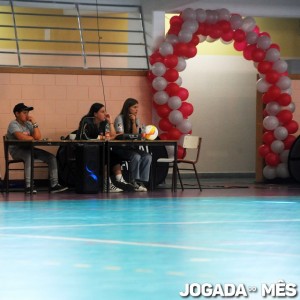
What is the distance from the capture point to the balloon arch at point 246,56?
1253 cm

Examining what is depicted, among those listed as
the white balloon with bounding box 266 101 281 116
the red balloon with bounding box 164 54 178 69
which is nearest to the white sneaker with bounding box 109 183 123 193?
the red balloon with bounding box 164 54 178 69

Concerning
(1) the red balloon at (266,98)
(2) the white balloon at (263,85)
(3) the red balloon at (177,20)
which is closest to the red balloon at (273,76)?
(2) the white balloon at (263,85)

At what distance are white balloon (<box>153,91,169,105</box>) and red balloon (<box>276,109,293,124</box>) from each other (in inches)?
72.8

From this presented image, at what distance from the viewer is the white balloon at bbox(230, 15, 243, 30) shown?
507 inches

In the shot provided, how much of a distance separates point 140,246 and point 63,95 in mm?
7594

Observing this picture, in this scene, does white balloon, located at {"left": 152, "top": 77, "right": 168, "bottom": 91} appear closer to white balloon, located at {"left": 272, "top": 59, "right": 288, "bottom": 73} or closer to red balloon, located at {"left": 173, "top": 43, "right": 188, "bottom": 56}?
red balloon, located at {"left": 173, "top": 43, "right": 188, "bottom": 56}

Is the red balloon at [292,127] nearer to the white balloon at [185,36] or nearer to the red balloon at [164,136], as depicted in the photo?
the red balloon at [164,136]

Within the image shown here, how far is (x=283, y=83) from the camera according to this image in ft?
42.2

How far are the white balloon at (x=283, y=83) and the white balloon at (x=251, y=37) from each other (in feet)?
2.37

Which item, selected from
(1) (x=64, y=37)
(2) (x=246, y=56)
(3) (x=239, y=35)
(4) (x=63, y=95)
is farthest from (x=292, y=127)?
(1) (x=64, y=37)

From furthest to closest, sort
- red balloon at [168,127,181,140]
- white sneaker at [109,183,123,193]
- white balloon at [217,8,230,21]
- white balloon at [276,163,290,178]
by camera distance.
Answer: white balloon at [276,163,290,178], white balloon at [217,8,230,21], red balloon at [168,127,181,140], white sneaker at [109,183,123,193]

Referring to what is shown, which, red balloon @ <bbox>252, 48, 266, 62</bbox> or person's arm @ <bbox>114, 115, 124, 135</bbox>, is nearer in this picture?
person's arm @ <bbox>114, 115, 124, 135</bbox>

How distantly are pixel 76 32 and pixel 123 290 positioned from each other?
472 inches

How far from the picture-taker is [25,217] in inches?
301
